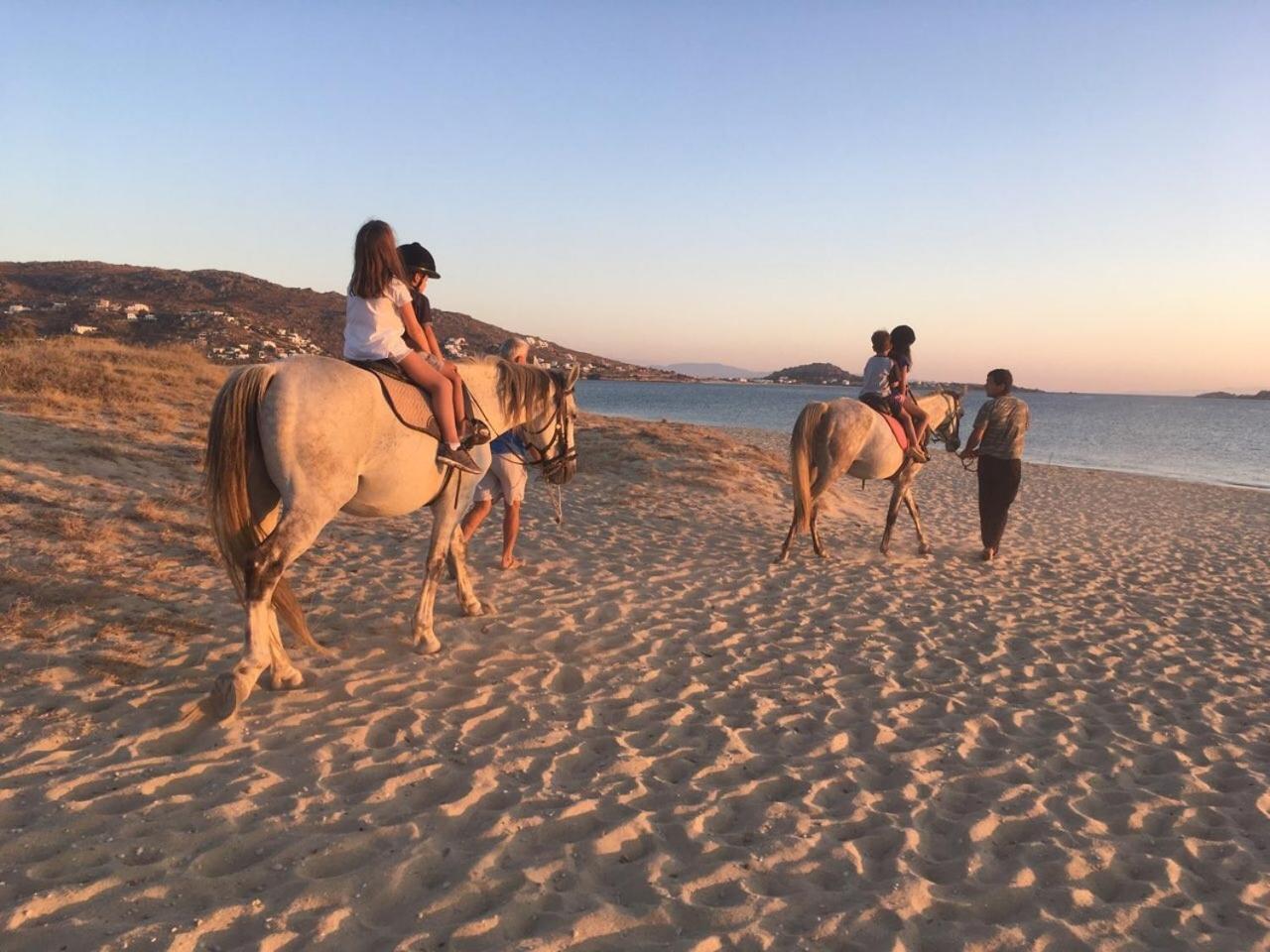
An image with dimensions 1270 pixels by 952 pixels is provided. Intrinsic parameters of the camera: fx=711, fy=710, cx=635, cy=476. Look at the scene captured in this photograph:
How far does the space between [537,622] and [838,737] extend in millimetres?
2605

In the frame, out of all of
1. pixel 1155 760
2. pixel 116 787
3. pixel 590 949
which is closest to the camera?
pixel 590 949

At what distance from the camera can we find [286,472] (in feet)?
13.1

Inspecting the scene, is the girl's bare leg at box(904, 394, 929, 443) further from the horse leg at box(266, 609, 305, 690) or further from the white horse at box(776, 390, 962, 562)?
the horse leg at box(266, 609, 305, 690)

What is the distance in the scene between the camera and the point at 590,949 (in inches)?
95.2

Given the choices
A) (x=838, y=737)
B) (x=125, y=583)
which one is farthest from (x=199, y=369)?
(x=838, y=737)

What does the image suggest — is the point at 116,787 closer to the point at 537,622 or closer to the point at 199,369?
the point at 537,622

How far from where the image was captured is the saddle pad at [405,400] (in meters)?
4.42

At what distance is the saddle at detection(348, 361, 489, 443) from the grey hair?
210 centimetres

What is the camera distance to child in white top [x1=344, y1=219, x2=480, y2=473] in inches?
168

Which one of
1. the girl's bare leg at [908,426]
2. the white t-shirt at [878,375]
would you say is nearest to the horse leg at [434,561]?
the white t-shirt at [878,375]

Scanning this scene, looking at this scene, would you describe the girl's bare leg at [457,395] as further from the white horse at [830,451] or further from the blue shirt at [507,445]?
the white horse at [830,451]

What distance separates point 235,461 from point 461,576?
2.20m

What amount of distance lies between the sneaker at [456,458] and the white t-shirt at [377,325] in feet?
2.22

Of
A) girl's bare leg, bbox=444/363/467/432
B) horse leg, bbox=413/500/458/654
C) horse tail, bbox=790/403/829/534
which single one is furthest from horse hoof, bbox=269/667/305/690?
horse tail, bbox=790/403/829/534
